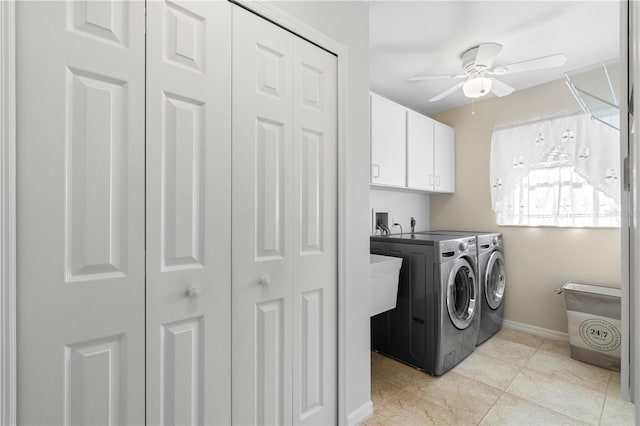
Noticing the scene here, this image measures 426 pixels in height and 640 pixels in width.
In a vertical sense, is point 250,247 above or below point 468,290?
above

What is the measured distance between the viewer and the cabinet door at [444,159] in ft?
10.9

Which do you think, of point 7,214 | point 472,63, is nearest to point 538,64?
point 472,63

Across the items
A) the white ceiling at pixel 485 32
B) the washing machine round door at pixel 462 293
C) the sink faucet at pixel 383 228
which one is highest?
the white ceiling at pixel 485 32

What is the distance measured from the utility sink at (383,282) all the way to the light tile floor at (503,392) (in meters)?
0.56

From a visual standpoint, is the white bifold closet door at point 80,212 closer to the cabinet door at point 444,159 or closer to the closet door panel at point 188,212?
the closet door panel at point 188,212

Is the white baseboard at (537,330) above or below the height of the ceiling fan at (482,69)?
below

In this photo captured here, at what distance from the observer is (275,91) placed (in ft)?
4.59

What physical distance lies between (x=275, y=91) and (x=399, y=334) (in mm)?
2084

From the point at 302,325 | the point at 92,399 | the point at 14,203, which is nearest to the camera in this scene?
the point at 14,203

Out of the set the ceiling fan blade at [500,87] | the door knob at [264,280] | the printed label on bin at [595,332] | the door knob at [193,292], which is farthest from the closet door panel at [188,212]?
the printed label on bin at [595,332]

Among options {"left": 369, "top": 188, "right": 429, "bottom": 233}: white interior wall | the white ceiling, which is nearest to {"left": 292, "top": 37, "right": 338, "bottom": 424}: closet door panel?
the white ceiling

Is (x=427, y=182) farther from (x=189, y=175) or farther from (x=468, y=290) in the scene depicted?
(x=189, y=175)

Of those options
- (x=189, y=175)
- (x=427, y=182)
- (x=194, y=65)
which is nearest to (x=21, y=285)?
(x=189, y=175)

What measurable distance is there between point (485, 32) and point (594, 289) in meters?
2.24
